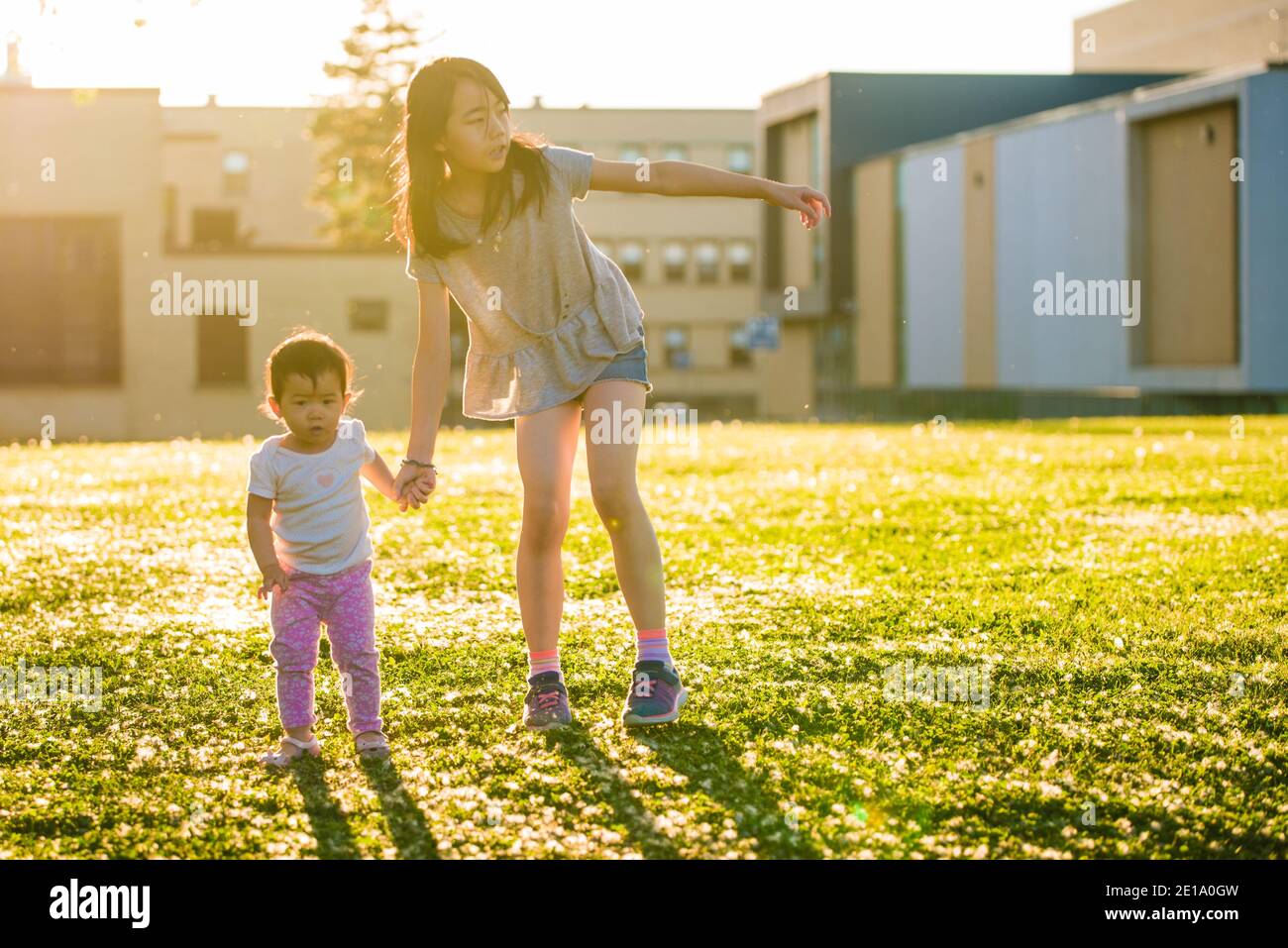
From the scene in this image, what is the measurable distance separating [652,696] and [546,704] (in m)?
0.28

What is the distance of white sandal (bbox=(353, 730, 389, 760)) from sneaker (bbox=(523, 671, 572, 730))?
1.35 feet

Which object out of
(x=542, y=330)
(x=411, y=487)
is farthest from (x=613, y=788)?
(x=542, y=330)

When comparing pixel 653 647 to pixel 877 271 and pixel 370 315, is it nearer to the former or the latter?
pixel 370 315

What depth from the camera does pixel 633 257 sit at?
65375mm

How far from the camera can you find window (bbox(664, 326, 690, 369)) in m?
64.6

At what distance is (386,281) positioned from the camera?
44750 mm

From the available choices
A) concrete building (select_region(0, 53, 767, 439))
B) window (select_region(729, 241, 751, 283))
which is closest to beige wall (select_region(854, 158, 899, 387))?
concrete building (select_region(0, 53, 767, 439))

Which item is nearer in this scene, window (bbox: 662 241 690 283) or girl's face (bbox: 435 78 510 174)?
girl's face (bbox: 435 78 510 174)

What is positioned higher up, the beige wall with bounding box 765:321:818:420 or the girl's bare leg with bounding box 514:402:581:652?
the beige wall with bounding box 765:321:818:420

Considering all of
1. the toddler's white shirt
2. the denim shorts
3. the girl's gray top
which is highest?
the girl's gray top

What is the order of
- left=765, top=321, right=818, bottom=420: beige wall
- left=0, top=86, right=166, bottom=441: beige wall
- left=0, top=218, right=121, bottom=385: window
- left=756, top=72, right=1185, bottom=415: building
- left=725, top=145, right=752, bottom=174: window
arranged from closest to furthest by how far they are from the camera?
left=0, top=86, right=166, bottom=441: beige wall < left=0, top=218, right=121, bottom=385: window < left=756, top=72, right=1185, bottom=415: building < left=765, top=321, right=818, bottom=420: beige wall < left=725, top=145, right=752, bottom=174: window

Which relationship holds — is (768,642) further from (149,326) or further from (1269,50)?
(1269,50)

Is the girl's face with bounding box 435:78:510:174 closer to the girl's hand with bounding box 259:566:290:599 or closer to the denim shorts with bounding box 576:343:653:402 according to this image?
the denim shorts with bounding box 576:343:653:402
